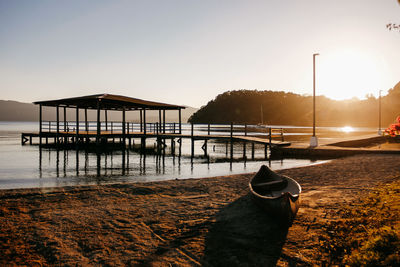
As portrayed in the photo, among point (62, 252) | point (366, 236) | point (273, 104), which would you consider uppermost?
point (273, 104)

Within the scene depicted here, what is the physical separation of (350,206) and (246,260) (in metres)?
3.48

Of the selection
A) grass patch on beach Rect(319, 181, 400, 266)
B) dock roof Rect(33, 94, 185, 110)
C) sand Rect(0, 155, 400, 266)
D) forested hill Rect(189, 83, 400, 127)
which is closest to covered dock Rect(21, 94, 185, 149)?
dock roof Rect(33, 94, 185, 110)

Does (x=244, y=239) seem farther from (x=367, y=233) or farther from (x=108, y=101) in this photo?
(x=108, y=101)

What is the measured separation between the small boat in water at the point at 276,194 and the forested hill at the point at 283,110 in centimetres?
12991

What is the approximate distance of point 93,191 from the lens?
8992mm

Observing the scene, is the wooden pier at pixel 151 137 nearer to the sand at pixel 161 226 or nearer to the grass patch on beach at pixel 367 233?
the sand at pixel 161 226

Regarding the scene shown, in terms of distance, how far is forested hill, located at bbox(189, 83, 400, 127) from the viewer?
137 metres

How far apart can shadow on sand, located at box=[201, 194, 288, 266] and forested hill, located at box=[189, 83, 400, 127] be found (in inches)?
5191

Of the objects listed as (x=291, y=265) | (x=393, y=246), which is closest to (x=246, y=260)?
(x=291, y=265)

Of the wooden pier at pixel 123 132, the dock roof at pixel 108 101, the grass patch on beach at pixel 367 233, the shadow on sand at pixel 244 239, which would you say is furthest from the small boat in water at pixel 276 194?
the dock roof at pixel 108 101

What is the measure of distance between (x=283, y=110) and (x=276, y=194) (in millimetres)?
144721

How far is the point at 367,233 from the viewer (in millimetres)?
4734

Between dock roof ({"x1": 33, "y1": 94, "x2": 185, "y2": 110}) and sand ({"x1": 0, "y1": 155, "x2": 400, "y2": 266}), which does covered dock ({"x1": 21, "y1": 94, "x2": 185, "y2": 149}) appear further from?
sand ({"x1": 0, "y1": 155, "x2": 400, "y2": 266})

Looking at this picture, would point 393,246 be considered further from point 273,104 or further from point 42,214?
point 273,104
